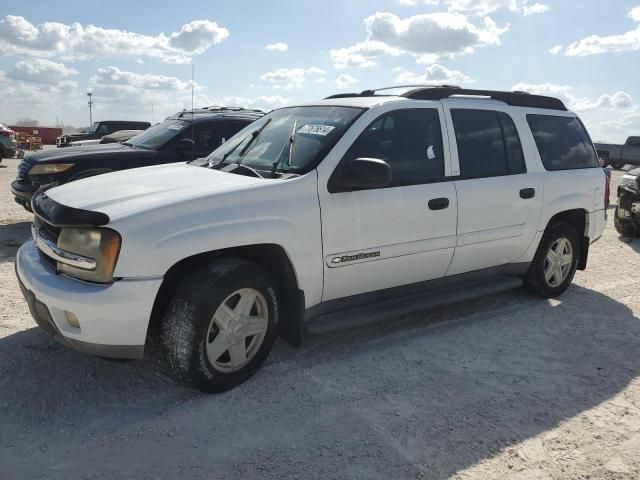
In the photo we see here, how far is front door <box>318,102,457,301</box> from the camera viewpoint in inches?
142

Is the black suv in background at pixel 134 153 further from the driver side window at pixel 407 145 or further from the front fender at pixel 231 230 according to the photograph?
the front fender at pixel 231 230

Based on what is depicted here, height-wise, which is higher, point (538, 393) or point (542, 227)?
point (542, 227)

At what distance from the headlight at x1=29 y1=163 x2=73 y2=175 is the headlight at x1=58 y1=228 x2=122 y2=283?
→ 462 cm

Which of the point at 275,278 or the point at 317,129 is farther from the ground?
the point at 317,129

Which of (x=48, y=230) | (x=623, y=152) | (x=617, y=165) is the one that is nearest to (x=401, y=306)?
(x=48, y=230)

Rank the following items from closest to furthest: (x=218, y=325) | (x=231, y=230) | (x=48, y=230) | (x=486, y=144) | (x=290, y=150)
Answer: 1. (x=231, y=230)
2. (x=218, y=325)
3. (x=48, y=230)
4. (x=290, y=150)
5. (x=486, y=144)

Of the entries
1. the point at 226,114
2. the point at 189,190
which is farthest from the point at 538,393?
the point at 226,114

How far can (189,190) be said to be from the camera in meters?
3.28

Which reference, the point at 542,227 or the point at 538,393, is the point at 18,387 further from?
the point at 542,227

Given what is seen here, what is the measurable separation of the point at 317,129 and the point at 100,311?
1894 mm

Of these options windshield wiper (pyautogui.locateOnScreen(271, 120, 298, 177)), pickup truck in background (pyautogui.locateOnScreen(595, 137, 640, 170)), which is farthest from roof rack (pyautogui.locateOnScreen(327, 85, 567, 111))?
pickup truck in background (pyautogui.locateOnScreen(595, 137, 640, 170))

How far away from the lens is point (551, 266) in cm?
532

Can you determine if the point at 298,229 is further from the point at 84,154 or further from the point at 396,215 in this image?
the point at 84,154

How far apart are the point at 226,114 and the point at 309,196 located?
17.7 feet
